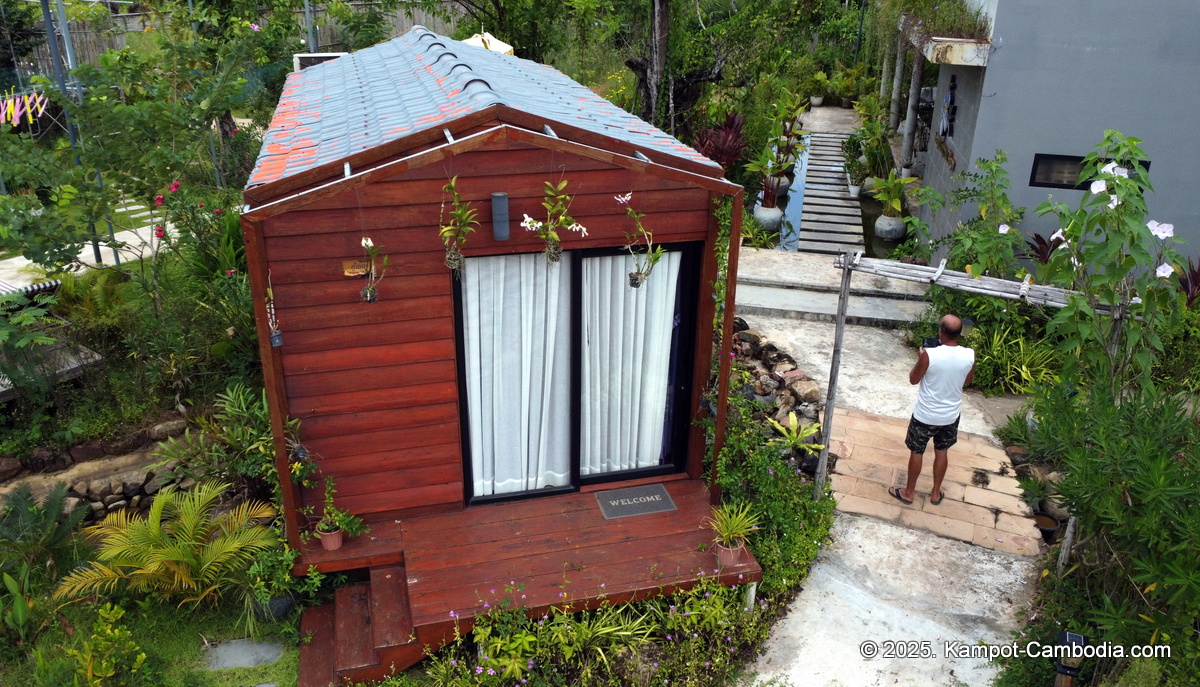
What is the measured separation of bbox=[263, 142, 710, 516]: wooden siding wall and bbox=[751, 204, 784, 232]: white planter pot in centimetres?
700

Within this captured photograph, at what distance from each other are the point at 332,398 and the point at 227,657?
5.74 feet

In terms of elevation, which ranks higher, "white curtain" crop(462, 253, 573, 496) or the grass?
"white curtain" crop(462, 253, 573, 496)

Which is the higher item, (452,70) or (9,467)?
(452,70)

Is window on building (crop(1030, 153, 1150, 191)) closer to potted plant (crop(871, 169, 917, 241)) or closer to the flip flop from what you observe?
potted plant (crop(871, 169, 917, 241))

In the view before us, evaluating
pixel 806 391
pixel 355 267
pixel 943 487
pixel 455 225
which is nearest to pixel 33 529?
pixel 355 267

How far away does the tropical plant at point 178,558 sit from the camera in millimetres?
5258

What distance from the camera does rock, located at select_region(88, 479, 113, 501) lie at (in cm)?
637

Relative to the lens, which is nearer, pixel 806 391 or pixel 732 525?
pixel 732 525

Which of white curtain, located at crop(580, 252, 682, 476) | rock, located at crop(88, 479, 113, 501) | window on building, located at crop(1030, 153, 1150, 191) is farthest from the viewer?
window on building, located at crop(1030, 153, 1150, 191)

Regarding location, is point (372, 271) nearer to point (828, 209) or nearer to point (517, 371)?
point (517, 371)

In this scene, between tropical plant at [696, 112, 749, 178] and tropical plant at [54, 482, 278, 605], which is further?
tropical plant at [696, 112, 749, 178]

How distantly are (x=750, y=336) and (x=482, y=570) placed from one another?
434 cm

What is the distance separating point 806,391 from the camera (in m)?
7.36

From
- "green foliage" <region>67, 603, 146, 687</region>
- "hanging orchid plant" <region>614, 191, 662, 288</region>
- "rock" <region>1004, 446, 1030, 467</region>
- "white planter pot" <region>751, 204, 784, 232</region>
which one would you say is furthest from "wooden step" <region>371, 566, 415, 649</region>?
"white planter pot" <region>751, 204, 784, 232</region>
